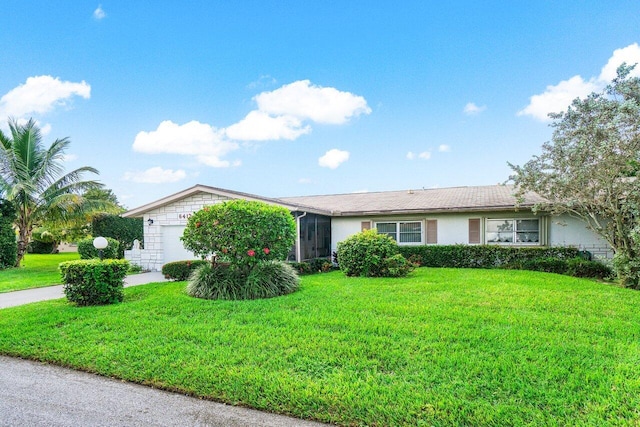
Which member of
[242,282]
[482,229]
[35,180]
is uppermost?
[35,180]

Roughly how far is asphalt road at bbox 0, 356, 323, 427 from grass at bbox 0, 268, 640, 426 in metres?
0.14

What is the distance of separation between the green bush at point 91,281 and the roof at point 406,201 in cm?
624

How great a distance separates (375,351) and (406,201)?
1228 centimetres

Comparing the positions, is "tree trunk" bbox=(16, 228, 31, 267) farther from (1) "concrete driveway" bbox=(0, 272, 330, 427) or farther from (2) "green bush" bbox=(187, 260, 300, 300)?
(1) "concrete driveway" bbox=(0, 272, 330, 427)

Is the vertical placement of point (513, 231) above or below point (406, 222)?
below

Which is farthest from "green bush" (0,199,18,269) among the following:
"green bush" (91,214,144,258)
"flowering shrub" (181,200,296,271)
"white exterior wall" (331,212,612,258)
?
"white exterior wall" (331,212,612,258)

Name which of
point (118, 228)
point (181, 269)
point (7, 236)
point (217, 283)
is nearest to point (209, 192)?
point (181, 269)

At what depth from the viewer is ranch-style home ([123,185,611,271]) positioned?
12.8 m

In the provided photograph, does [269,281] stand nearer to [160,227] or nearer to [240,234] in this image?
[240,234]

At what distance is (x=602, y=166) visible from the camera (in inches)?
375

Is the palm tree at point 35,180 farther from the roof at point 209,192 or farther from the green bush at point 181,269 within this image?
the green bush at point 181,269

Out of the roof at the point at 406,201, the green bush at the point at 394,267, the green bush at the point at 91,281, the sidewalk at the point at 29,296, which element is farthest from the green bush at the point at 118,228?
the green bush at the point at 394,267

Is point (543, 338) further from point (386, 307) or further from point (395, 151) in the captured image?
point (395, 151)

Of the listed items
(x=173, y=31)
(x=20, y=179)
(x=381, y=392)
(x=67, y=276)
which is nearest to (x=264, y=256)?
(x=67, y=276)
